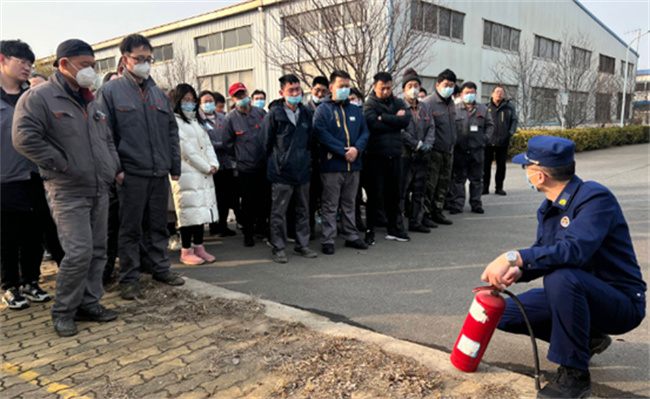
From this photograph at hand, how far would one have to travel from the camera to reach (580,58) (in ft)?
91.3

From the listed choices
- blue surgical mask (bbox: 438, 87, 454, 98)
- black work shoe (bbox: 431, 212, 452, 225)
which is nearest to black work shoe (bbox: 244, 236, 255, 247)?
black work shoe (bbox: 431, 212, 452, 225)

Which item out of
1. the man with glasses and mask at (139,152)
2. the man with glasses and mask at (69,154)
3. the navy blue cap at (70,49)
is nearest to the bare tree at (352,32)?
the man with glasses and mask at (139,152)

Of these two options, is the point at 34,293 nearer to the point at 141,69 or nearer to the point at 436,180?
the point at 141,69

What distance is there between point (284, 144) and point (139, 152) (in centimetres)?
185

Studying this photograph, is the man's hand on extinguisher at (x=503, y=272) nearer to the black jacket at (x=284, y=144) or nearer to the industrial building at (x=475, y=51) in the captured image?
the black jacket at (x=284, y=144)

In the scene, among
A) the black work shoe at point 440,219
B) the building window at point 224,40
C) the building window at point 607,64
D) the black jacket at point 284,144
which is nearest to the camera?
the black jacket at point 284,144

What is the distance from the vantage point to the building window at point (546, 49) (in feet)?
92.4

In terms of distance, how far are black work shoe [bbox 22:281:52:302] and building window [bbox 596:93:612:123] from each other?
30.6 metres

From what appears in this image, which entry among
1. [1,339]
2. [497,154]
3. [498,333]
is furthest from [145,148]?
[497,154]

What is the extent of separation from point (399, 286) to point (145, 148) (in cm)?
291

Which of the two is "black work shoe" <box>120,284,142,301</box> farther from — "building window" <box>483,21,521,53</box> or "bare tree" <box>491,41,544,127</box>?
"building window" <box>483,21,521,53</box>

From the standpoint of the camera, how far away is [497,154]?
10.1m

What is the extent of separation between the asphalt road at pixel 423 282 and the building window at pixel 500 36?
18311mm

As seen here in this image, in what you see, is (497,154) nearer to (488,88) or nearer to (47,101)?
(47,101)
